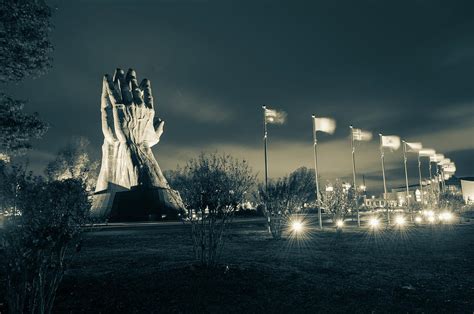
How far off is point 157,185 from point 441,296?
41.7 metres

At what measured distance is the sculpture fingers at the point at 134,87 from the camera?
51406 millimetres

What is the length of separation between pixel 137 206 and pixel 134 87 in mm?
18192

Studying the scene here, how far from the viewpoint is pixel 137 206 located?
44.4 metres

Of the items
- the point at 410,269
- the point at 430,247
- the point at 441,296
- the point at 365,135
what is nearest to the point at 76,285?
the point at 441,296

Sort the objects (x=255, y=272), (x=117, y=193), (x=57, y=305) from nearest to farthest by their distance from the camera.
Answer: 1. (x=57, y=305)
2. (x=255, y=272)
3. (x=117, y=193)

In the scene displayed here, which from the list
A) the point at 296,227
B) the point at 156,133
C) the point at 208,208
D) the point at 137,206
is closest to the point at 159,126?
the point at 156,133

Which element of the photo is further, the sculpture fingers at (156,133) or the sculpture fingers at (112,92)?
the sculpture fingers at (156,133)

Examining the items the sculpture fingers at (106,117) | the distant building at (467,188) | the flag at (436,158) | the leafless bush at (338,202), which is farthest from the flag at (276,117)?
the distant building at (467,188)

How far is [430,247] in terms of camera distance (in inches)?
673

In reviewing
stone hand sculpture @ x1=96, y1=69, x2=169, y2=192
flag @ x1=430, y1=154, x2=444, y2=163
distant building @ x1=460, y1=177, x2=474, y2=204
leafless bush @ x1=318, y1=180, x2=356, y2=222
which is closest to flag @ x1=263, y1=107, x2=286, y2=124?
leafless bush @ x1=318, y1=180, x2=356, y2=222

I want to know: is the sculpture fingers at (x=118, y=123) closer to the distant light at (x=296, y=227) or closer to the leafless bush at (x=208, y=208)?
the distant light at (x=296, y=227)

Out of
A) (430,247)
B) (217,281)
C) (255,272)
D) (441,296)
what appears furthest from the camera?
(430,247)

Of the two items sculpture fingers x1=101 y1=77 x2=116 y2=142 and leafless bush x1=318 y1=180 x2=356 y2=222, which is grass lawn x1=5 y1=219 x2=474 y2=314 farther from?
sculpture fingers x1=101 y1=77 x2=116 y2=142

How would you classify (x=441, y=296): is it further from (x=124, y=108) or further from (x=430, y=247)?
(x=124, y=108)
